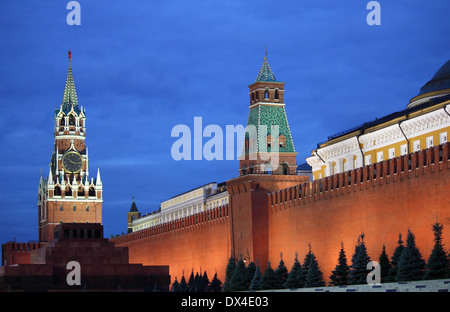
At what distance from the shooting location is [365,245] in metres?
42.0

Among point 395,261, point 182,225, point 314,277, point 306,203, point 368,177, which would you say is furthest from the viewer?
point 182,225

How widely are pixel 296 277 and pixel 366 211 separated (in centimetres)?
425

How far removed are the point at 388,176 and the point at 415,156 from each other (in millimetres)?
1972

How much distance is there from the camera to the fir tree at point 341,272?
40.5 metres

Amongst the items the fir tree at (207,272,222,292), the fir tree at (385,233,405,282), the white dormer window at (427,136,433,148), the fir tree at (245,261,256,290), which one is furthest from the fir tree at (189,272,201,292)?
the fir tree at (385,233,405,282)

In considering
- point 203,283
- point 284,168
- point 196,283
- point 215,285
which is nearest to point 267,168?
point 284,168

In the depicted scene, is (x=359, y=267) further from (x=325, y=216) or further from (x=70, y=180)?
(x=70, y=180)

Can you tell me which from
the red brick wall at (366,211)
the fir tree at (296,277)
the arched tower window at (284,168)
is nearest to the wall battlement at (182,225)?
the arched tower window at (284,168)

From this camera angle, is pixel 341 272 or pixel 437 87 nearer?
pixel 341 272

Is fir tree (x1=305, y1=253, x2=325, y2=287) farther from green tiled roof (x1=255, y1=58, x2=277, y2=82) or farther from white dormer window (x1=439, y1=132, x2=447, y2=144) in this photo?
green tiled roof (x1=255, y1=58, x2=277, y2=82)

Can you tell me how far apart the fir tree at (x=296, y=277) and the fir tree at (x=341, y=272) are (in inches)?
113

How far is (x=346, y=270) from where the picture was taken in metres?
41.1

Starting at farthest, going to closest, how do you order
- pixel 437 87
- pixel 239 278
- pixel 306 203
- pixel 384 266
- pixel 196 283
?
pixel 196 283 → pixel 437 87 → pixel 239 278 → pixel 306 203 → pixel 384 266
